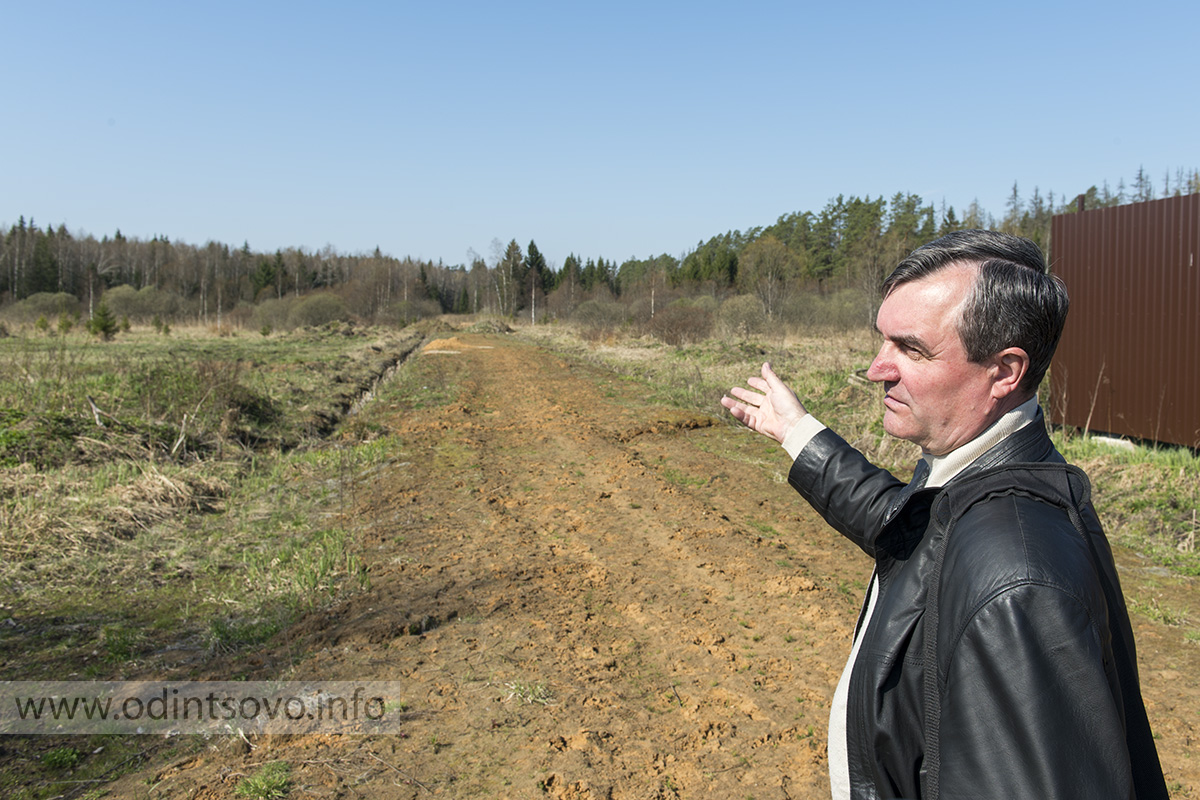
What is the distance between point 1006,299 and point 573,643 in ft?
11.8

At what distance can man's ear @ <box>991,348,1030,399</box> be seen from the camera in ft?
4.18

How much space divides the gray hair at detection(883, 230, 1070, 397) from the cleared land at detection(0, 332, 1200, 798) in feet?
8.08

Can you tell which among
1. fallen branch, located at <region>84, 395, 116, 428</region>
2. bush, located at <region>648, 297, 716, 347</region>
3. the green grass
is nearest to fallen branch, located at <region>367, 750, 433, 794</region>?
the green grass

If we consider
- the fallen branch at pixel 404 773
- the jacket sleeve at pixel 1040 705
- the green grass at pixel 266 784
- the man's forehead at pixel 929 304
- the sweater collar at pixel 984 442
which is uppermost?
the man's forehead at pixel 929 304

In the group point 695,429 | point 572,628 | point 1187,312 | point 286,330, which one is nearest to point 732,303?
point 695,429

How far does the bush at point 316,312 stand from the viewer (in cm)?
5384

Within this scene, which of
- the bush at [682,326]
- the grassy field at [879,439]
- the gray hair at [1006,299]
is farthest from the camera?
the bush at [682,326]

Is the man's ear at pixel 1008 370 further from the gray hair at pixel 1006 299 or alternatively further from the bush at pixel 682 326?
the bush at pixel 682 326

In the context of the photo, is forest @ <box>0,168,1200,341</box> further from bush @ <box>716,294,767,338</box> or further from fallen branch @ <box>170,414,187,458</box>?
fallen branch @ <box>170,414,187,458</box>

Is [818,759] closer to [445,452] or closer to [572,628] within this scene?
[572,628]

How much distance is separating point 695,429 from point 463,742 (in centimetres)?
776

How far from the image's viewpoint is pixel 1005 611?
3.25 feet

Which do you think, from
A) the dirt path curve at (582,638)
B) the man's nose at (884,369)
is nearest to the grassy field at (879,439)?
the man's nose at (884,369)

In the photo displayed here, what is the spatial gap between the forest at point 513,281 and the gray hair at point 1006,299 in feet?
80.7
